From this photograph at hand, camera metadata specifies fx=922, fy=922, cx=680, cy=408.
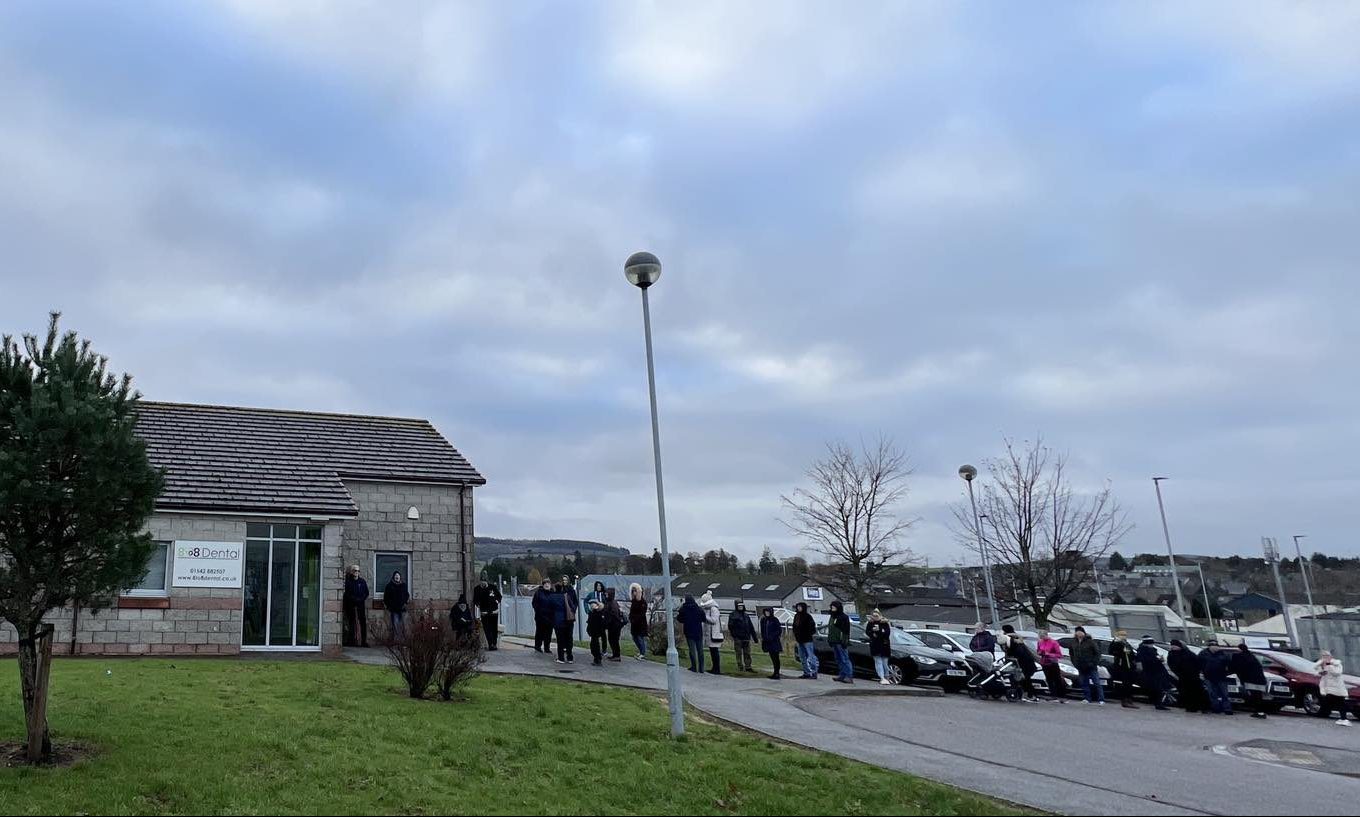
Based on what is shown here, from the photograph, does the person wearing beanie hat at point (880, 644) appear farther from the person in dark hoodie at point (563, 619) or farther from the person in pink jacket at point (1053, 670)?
the person in dark hoodie at point (563, 619)

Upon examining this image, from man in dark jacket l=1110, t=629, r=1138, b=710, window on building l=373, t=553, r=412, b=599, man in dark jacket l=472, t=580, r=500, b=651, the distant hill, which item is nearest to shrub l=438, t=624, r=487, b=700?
man in dark jacket l=472, t=580, r=500, b=651

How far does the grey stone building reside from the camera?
61.2ft

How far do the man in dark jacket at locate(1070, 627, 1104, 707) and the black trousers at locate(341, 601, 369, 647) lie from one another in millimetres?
15596

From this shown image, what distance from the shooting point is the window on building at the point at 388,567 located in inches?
912

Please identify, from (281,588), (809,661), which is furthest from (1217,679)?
(281,588)

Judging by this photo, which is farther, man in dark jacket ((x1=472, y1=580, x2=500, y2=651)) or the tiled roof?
the tiled roof

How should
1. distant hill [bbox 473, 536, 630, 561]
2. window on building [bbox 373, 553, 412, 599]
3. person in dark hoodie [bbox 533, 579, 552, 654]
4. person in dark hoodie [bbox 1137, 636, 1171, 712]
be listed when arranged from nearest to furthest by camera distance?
person in dark hoodie [bbox 1137, 636, 1171, 712] → person in dark hoodie [bbox 533, 579, 552, 654] → window on building [bbox 373, 553, 412, 599] → distant hill [bbox 473, 536, 630, 561]

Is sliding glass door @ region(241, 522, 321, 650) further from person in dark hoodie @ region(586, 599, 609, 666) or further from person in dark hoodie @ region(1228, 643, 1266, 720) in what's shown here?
person in dark hoodie @ region(1228, 643, 1266, 720)

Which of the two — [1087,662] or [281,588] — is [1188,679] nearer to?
[1087,662]

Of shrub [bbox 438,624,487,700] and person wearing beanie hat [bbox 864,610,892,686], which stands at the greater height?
shrub [bbox 438,624,487,700]

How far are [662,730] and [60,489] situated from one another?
7.00m

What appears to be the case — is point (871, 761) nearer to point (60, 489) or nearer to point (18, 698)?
point (60, 489)

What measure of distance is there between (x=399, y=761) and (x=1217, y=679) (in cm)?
1589

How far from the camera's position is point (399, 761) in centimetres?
916
